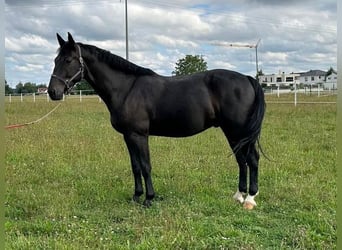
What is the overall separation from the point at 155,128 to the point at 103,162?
220cm

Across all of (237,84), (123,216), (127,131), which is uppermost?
(237,84)

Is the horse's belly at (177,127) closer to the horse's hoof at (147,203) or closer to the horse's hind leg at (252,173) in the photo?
the horse's hind leg at (252,173)

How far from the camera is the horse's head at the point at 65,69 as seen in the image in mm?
4332

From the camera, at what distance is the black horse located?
14.8 ft

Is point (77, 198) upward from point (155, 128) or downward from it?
downward

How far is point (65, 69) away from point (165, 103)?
1.25m

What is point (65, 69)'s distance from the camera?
439 cm

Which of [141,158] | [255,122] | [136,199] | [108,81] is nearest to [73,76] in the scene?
[108,81]

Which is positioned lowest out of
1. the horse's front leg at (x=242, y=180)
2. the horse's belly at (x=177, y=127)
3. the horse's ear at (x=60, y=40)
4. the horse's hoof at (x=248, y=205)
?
the horse's hoof at (x=248, y=205)

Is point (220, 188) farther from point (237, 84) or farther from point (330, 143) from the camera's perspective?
point (330, 143)

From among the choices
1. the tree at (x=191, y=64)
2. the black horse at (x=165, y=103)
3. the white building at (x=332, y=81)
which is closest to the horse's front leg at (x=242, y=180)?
the black horse at (x=165, y=103)

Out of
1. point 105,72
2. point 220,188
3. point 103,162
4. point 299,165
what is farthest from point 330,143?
point 105,72

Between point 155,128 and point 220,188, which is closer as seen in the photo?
point 155,128

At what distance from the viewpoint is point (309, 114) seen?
544 inches
